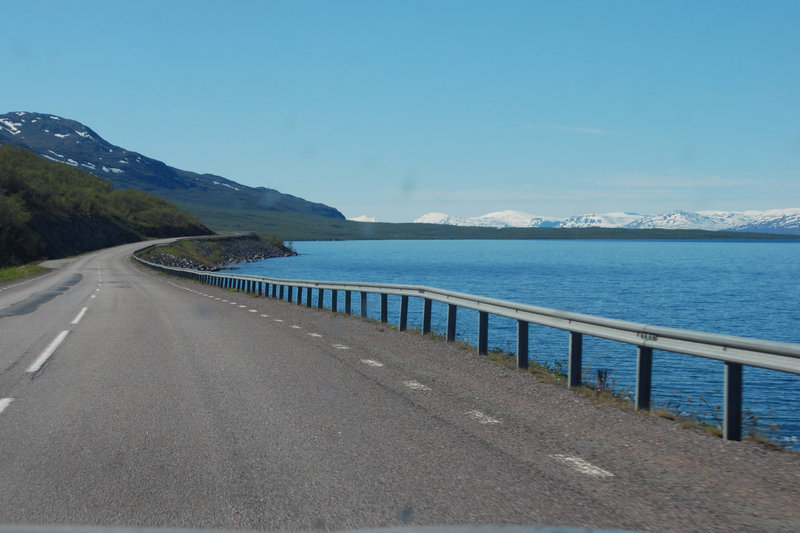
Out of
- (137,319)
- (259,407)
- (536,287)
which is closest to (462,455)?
(259,407)

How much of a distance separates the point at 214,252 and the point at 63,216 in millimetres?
24338

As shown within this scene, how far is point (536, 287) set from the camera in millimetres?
52125

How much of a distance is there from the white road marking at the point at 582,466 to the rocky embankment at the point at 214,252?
75.0m

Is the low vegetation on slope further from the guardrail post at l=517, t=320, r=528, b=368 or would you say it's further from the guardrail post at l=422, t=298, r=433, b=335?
the guardrail post at l=517, t=320, r=528, b=368

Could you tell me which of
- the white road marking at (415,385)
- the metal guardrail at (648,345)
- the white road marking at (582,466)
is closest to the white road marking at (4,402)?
the white road marking at (415,385)

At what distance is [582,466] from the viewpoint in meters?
5.35

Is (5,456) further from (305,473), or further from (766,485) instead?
(766,485)

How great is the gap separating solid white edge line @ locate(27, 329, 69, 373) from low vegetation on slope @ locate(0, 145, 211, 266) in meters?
54.1

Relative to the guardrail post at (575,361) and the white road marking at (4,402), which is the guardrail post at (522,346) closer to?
the guardrail post at (575,361)

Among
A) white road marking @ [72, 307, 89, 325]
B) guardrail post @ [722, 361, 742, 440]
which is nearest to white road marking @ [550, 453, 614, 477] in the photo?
guardrail post @ [722, 361, 742, 440]

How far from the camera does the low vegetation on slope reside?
68.5 meters

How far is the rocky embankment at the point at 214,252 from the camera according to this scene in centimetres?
8112

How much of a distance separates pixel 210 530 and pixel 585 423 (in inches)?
162

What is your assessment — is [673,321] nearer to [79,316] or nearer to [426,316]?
[426,316]
